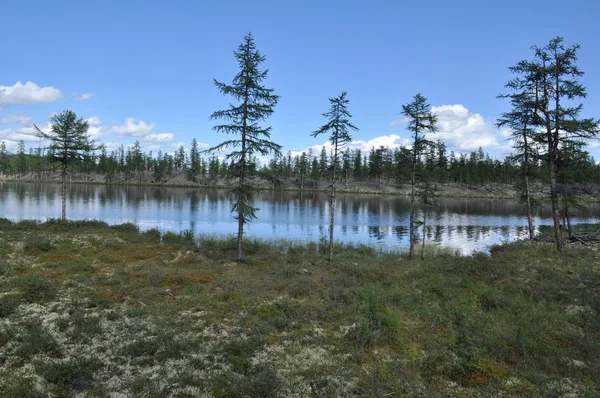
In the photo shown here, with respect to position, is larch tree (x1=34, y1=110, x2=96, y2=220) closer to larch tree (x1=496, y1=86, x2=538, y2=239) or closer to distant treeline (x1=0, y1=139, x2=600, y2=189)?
larch tree (x1=496, y1=86, x2=538, y2=239)

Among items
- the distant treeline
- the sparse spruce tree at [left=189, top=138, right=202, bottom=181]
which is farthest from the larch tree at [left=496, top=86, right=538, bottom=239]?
the sparse spruce tree at [left=189, top=138, right=202, bottom=181]

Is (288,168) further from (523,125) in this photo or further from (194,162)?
(523,125)

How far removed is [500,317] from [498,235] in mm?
39444

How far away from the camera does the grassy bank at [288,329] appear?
8.27 meters

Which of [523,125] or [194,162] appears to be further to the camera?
[194,162]

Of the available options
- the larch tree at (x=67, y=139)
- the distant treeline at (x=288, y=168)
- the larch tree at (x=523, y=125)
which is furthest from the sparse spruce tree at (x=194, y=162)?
the larch tree at (x=523, y=125)

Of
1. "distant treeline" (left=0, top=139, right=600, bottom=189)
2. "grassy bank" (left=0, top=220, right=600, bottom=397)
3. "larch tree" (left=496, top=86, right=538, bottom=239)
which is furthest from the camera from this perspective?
"distant treeline" (left=0, top=139, right=600, bottom=189)

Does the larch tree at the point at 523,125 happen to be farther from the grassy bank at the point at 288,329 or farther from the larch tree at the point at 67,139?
the larch tree at the point at 67,139

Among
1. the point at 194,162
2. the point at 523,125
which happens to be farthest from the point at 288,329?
the point at 194,162

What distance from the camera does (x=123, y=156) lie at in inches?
7018

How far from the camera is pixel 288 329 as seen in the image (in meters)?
11.8

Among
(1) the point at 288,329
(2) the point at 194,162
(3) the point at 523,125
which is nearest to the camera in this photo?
(1) the point at 288,329

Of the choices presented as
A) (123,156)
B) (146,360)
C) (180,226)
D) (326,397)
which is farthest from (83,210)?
(123,156)

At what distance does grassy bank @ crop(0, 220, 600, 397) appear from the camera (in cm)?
827
